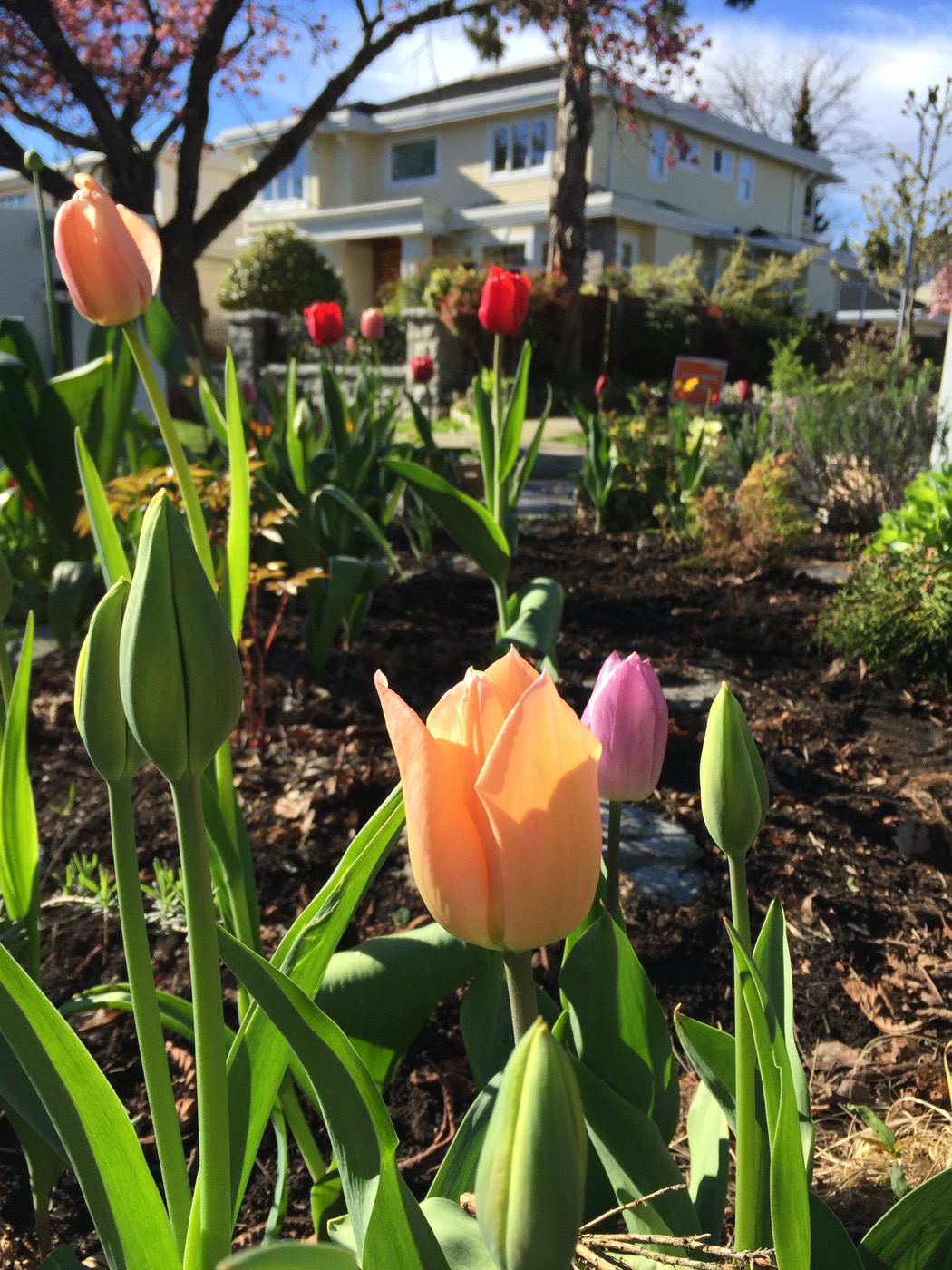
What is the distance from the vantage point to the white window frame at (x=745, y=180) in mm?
26250

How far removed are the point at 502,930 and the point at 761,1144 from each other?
0.31 meters

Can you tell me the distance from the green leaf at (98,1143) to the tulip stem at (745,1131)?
38 centimetres

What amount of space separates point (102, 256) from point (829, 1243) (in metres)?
1.12

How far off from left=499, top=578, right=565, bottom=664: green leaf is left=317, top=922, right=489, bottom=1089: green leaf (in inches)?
36.6

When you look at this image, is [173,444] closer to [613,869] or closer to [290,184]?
[613,869]

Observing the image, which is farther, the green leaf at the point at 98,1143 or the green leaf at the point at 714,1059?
the green leaf at the point at 714,1059

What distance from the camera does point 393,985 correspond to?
963 mm

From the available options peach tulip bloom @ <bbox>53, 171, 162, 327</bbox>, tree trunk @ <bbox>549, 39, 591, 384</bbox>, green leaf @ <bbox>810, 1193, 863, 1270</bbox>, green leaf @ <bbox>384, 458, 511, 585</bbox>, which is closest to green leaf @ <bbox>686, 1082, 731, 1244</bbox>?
green leaf @ <bbox>810, 1193, 863, 1270</bbox>

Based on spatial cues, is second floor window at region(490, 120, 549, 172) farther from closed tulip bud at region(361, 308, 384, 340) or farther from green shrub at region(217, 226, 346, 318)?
closed tulip bud at region(361, 308, 384, 340)

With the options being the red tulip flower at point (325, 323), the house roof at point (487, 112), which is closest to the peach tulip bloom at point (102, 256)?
the red tulip flower at point (325, 323)

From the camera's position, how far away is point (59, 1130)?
2.05ft

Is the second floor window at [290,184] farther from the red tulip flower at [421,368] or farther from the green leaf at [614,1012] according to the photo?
the green leaf at [614,1012]

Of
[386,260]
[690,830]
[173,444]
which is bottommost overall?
[690,830]

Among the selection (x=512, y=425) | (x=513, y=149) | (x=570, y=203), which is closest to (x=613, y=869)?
(x=512, y=425)
